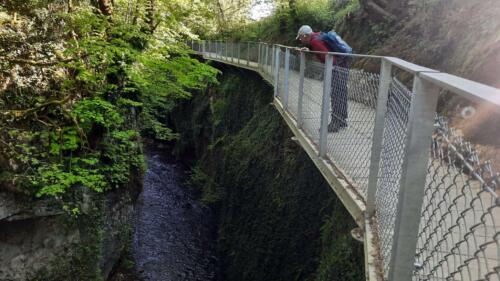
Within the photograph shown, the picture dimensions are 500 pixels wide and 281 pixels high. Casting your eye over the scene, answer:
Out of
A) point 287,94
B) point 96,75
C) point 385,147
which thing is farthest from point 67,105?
point 385,147

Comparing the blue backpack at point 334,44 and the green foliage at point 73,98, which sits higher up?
the blue backpack at point 334,44

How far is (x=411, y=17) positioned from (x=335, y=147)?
273 inches

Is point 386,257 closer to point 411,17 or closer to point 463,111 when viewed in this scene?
point 463,111

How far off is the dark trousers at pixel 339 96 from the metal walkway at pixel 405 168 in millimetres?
17

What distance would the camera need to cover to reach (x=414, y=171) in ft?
6.52

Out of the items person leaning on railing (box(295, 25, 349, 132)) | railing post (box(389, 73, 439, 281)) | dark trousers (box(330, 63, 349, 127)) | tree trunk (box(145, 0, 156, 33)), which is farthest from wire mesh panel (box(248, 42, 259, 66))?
railing post (box(389, 73, 439, 281))

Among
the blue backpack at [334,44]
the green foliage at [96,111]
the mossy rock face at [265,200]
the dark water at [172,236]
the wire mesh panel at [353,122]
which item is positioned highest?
the blue backpack at [334,44]

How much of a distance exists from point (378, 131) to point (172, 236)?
1304 cm

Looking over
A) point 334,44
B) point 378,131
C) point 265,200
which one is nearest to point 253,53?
point 265,200

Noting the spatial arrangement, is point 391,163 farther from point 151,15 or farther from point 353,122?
point 151,15

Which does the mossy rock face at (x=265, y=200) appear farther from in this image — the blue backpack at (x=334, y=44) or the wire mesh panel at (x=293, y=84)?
the blue backpack at (x=334, y=44)

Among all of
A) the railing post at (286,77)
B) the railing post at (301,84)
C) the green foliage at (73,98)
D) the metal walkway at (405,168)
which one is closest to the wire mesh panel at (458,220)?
the metal walkway at (405,168)

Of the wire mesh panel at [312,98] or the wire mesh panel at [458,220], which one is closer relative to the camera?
the wire mesh panel at [458,220]

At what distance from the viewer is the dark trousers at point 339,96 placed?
15.4 ft
